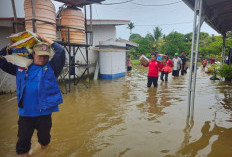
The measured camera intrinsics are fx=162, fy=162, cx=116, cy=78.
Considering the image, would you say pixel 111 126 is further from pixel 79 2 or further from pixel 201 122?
pixel 79 2

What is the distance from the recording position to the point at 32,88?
226cm

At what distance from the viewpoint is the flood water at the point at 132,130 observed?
282cm

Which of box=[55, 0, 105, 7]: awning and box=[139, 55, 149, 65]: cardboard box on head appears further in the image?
box=[139, 55, 149, 65]: cardboard box on head

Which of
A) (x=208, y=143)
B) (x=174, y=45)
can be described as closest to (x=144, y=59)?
(x=208, y=143)

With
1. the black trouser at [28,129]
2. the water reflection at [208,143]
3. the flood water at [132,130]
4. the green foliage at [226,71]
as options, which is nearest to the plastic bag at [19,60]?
the black trouser at [28,129]

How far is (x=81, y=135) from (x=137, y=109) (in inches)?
85.5

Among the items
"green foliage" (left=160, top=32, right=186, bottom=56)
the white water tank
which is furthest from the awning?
"green foliage" (left=160, top=32, right=186, bottom=56)

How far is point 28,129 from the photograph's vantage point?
7.50 feet

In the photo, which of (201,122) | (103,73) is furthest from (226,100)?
(103,73)

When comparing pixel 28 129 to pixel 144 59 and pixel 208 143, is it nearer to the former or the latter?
pixel 208 143

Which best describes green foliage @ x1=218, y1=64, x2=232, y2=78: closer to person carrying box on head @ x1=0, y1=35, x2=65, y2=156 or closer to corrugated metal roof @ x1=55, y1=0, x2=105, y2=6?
corrugated metal roof @ x1=55, y1=0, x2=105, y2=6

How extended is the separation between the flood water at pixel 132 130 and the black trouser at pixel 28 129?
20.6 inches

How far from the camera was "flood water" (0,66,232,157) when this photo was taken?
2.82 metres

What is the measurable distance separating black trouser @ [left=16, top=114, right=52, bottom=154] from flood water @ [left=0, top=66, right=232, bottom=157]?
0.52 metres
